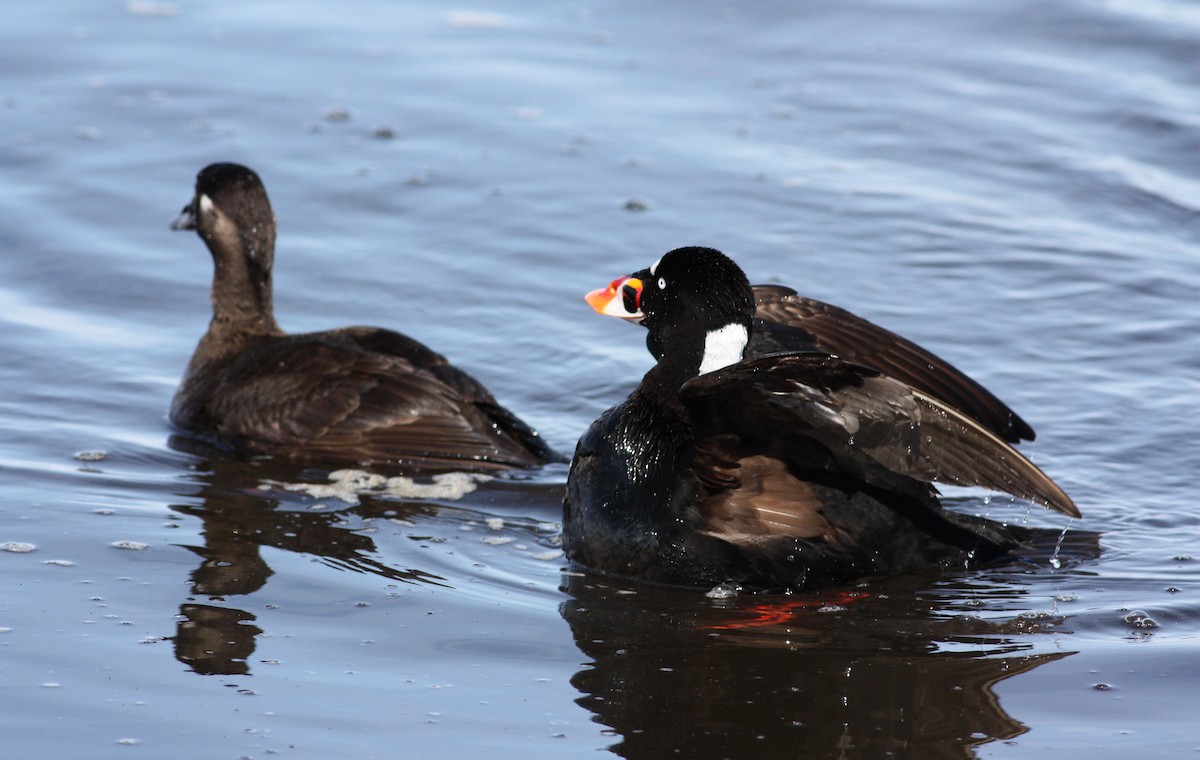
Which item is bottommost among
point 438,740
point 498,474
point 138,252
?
point 438,740

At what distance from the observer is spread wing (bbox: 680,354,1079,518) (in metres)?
5.16

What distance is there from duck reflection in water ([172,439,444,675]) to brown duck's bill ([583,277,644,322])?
1164 millimetres

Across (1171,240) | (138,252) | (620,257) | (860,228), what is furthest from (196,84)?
(1171,240)

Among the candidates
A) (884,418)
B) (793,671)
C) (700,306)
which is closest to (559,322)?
(700,306)

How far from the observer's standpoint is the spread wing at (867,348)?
253 inches

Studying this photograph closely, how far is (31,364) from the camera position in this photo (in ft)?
26.0

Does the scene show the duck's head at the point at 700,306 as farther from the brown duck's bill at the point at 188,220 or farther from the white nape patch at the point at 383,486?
the brown duck's bill at the point at 188,220

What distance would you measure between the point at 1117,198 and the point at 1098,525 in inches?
175

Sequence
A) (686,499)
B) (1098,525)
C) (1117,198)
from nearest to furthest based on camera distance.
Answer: (686,499) < (1098,525) < (1117,198)

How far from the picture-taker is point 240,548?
594cm

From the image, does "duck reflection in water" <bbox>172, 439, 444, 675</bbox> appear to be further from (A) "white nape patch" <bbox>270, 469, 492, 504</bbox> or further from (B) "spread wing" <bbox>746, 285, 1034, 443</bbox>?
(B) "spread wing" <bbox>746, 285, 1034, 443</bbox>

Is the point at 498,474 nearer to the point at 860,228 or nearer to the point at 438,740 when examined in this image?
the point at 438,740

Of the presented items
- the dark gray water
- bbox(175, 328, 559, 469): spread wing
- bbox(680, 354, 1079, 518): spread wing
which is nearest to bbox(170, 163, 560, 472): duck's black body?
bbox(175, 328, 559, 469): spread wing

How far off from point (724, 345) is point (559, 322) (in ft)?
9.59
